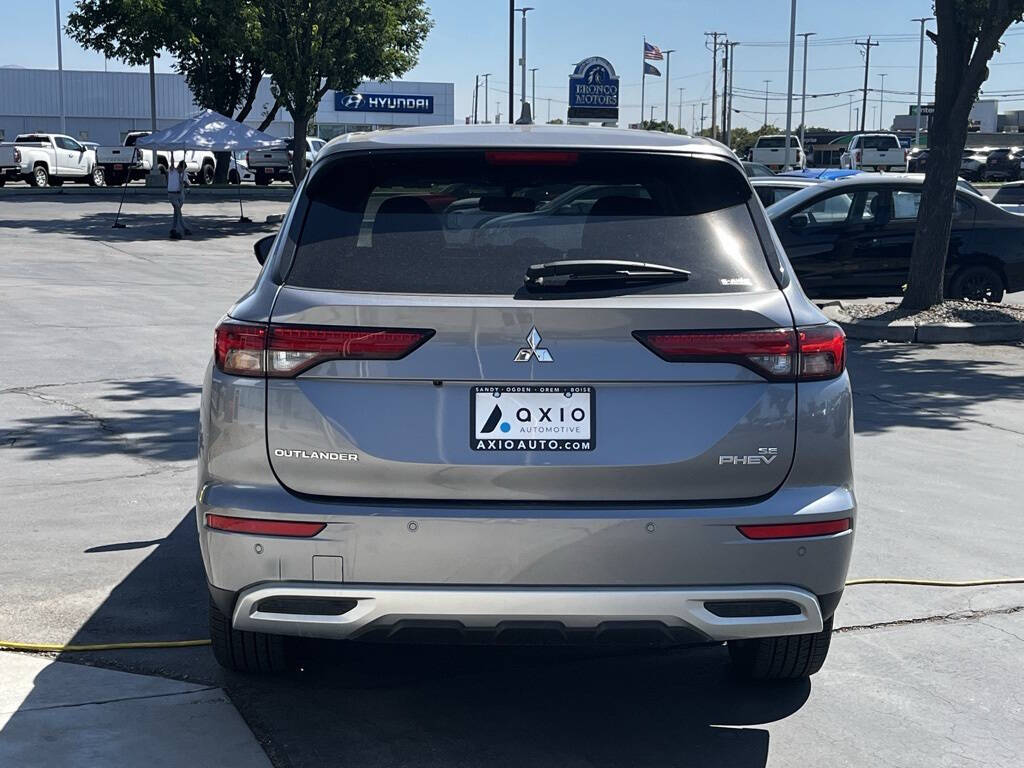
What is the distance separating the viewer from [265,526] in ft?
12.0

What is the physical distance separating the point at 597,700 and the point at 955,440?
5246 mm

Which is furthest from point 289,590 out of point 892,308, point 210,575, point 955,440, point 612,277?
point 892,308

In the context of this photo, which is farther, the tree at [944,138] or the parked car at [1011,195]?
the parked car at [1011,195]

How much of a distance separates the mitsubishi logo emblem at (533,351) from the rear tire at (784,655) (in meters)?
1.36

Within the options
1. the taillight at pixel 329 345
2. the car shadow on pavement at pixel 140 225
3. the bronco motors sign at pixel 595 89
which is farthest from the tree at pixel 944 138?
the bronco motors sign at pixel 595 89

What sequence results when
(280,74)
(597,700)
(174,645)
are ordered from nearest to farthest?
(597,700), (174,645), (280,74)

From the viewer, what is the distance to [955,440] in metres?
8.85

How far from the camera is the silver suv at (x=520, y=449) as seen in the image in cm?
360

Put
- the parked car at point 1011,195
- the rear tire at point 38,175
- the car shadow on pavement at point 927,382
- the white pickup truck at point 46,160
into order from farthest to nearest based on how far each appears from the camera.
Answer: the rear tire at point 38,175 < the white pickup truck at point 46,160 < the parked car at point 1011,195 < the car shadow on pavement at point 927,382

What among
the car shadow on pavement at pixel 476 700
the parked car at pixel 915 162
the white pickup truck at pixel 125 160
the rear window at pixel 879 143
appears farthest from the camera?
the parked car at pixel 915 162

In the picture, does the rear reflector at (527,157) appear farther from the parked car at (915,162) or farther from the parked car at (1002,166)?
the parked car at (1002,166)

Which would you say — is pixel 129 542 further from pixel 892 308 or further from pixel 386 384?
pixel 892 308

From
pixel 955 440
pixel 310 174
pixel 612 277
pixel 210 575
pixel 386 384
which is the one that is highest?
pixel 310 174

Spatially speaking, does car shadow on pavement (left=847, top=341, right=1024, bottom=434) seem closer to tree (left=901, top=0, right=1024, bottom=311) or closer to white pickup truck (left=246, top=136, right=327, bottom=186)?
tree (left=901, top=0, right=1024, bottom=311)
